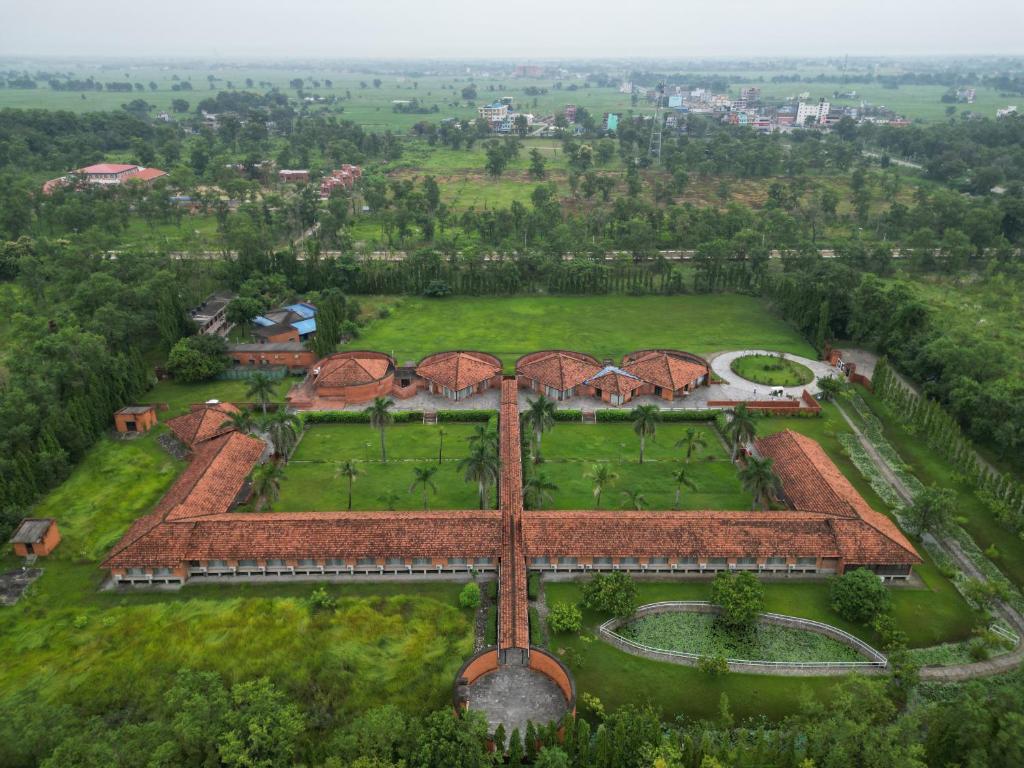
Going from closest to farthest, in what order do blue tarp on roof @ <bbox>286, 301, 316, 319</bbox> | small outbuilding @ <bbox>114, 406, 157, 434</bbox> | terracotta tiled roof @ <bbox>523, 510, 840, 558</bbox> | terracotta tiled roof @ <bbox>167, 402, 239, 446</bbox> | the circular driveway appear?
terracotta tiled roof @ <bbox>523, 510, 840, 558</bbox>
terracotta tiled roof @ <bbox>167, 402, 239, 446</bbox>
small outbuilding @ <bbox>114, 406, 157, 434</bbox>
the circular driveway
blue tarp on roof @ <bbox>286, 301, 316, 319</bbox>

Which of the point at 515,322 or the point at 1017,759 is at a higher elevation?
the point at 1017,759

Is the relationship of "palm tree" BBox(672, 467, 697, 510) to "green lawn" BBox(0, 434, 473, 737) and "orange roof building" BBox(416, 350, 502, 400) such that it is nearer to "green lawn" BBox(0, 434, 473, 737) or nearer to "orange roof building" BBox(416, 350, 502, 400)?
"green lawn" BBox(0, 434, 473, 737)

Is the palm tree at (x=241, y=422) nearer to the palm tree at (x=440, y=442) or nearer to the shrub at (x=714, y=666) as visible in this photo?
the palm tree at (x=440, y=442)

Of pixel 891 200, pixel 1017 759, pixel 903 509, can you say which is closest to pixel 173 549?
pixel 1017 759

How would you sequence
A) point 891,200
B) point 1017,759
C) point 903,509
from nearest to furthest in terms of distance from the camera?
1. point 1017,759
2. point 903,509
3. point 891,200

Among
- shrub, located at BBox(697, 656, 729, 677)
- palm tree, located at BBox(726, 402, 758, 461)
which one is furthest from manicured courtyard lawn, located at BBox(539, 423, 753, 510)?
shrub, located at BBox(697, 656, 729, 677)

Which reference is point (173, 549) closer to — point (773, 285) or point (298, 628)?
point (298, 628)
